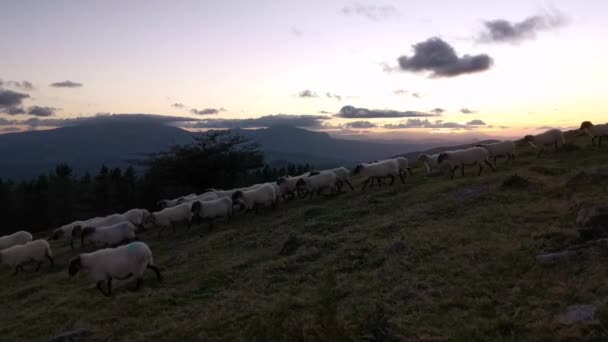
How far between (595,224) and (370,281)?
6.08 metres

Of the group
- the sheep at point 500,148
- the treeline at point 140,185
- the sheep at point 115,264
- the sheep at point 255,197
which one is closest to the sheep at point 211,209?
the sheep at point 255,197

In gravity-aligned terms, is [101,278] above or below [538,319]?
below

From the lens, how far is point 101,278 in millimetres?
14891

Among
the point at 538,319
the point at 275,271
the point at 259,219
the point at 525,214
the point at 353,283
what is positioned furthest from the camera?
the point at 259,219

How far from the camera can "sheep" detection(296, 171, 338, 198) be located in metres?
27.5

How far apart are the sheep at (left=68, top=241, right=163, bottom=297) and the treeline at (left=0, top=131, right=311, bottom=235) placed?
116 feet

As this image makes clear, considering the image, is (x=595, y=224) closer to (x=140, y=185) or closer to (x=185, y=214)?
(x=185, y=214)

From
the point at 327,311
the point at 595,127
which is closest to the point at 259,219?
the point at 327,311

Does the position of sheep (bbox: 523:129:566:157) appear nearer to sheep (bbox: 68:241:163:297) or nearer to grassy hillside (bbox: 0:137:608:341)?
grassy hillside (bbox: 0:137:608:341)

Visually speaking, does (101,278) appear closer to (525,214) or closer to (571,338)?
(571,338)

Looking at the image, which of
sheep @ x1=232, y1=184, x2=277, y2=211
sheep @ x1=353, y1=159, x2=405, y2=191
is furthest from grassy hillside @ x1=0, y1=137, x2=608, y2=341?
sheep @ x1=353, y1=159, x2=405, y2=191

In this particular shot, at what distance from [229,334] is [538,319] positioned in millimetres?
6103

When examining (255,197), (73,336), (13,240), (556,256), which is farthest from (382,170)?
(13,240)

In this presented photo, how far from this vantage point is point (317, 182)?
2755 cm
